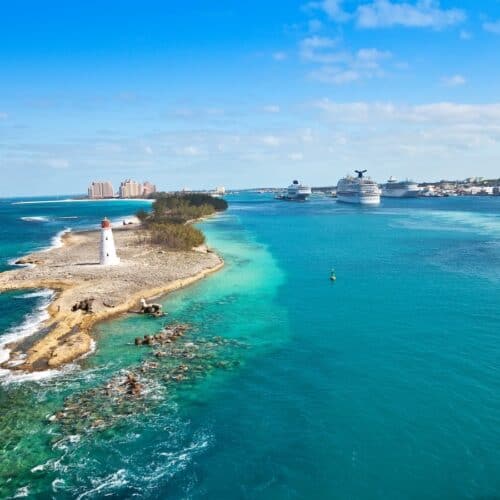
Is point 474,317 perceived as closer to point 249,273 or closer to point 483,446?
point 483,446

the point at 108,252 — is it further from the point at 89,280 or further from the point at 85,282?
the point at 85,282

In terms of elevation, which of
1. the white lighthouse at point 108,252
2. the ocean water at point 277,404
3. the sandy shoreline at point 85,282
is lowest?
the ocean water at point 277,404

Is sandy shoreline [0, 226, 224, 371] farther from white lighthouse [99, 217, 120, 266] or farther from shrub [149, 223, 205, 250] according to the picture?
shrub [149, 223, 205, 250]

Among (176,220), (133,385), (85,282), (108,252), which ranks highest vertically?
(176,220)

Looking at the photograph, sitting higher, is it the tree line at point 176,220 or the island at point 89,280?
the tree line at point 176,220

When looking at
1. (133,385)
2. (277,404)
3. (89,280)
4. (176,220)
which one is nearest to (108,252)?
(89,280)

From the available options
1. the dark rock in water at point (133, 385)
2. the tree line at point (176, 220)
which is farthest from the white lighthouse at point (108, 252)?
the dark rock in water at point (133, 385)

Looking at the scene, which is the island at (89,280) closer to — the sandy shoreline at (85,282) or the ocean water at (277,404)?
the sandy shoreline at (85,282)
